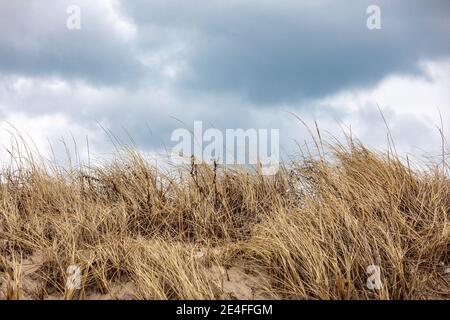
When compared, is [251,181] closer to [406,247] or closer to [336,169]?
[336,169]

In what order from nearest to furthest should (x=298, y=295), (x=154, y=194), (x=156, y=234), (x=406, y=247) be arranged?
(x=298, y=295), (x=406, y=247), (x=156, y=234), (x=154, y=194)

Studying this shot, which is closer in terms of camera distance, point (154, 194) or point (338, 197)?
point (338, 197)

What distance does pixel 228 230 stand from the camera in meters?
4.78

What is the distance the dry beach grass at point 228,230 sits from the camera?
3.68 metres

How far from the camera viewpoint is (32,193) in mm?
5375

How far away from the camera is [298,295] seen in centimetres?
359

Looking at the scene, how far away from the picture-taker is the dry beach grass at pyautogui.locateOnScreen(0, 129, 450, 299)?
368 centimetres
